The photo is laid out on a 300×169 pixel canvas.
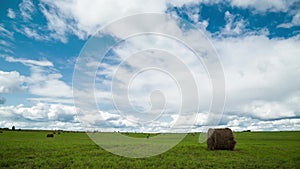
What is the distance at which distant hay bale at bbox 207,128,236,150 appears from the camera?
27.1 meters

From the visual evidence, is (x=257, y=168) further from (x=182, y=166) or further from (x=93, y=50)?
(x=93, y=50)

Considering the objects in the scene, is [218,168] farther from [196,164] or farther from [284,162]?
[284,162]

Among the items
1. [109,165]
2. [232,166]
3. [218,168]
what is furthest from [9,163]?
[232,166]

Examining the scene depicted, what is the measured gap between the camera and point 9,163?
1645 cm

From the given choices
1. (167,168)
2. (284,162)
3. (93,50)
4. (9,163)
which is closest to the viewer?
(167,168)

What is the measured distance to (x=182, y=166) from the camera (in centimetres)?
1579

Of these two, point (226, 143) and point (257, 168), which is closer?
point (257, 168)

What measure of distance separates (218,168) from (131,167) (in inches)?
204

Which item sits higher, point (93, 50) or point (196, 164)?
point (93, 50)

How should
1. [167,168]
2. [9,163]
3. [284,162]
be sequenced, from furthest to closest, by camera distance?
1. [284,162]
2. [9,163]
3. [167,168]

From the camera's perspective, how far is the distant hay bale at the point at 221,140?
2711cm

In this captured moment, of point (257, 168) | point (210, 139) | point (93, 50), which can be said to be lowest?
point (257, 168)

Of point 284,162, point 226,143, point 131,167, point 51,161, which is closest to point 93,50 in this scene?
point 51,161

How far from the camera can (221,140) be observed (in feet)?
89.2
